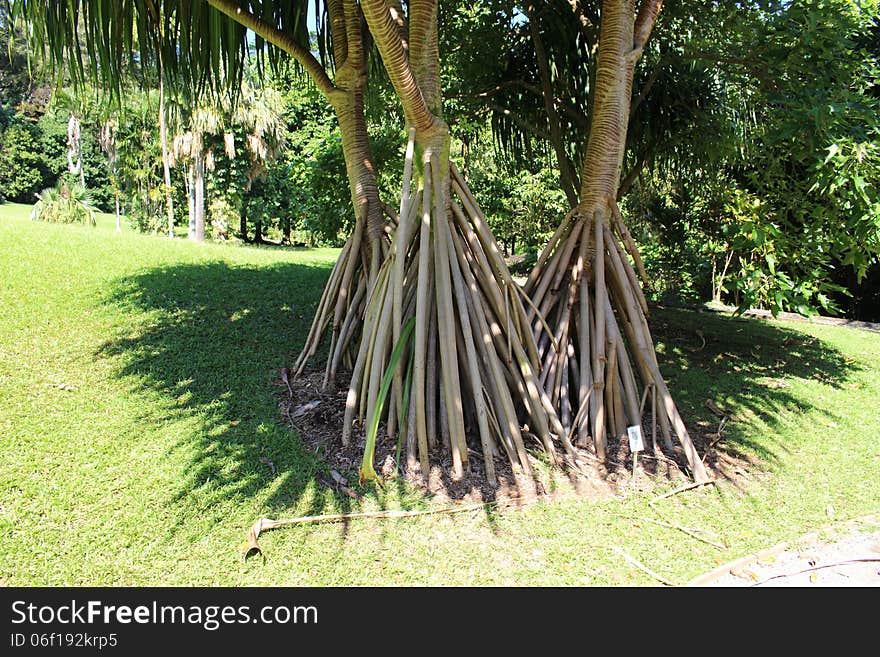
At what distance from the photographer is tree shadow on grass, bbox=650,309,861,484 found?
461 cm

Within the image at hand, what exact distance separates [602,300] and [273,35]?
9.26ft

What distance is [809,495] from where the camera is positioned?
3.83m

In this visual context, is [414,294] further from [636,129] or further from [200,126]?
[200,126]

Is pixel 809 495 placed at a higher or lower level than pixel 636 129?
lower

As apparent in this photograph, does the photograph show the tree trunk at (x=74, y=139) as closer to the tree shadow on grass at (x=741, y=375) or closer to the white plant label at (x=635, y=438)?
the tree shadow on grass at (x=741, y=375)

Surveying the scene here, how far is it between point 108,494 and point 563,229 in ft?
11.2

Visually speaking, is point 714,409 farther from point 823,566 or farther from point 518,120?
point 518,120

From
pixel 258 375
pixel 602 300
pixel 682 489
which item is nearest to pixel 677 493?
pixel 682 489

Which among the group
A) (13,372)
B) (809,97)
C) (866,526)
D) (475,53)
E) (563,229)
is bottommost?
(866,526)

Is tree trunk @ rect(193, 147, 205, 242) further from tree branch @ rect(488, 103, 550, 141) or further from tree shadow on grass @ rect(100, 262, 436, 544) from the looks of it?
tree branch @ rect(488, 103, 550, 141)

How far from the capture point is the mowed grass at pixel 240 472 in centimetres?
278

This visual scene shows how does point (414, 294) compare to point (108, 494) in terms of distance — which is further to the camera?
point (414, 294)

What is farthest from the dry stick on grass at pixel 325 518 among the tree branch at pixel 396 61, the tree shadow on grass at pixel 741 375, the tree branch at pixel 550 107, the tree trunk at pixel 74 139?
the tree trunk at pixel 74 139

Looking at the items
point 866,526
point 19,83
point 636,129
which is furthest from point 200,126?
point 19,83
